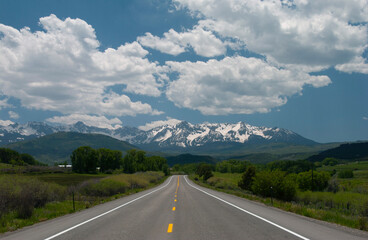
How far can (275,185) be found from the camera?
39.4 meters

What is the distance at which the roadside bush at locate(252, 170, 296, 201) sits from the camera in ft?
130

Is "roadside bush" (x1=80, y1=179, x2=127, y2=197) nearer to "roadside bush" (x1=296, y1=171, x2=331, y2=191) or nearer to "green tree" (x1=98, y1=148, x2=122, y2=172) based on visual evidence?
"roadside bush" (x1=296, y1=171, x2=331, y2=191)

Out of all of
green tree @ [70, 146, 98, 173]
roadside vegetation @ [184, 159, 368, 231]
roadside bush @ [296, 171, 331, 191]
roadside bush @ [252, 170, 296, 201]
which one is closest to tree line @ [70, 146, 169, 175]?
green tree @ [70, 146, 98, 173]

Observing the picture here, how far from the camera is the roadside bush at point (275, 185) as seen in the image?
3956 centimetres

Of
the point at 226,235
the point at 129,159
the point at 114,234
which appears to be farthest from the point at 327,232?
the point at 129,159

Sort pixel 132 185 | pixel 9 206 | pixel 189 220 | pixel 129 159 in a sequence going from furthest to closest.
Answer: pixel 129 159 → pixel 132 185 → pixel 9 206 → pixel 189 220

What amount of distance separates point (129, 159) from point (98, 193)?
9425 cm

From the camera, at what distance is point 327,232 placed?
1094 cm

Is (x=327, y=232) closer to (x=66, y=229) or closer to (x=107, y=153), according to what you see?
(x=66, y=229)

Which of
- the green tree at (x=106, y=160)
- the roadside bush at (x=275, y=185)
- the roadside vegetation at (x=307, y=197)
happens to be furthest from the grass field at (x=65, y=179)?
the green tree at (x=106, y=160)

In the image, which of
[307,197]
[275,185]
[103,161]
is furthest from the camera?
[103,161]

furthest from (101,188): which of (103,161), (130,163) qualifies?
(103,161)

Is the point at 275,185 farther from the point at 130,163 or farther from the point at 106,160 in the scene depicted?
the point at 106,160

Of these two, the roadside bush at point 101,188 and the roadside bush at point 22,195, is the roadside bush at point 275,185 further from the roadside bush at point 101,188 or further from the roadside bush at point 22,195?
the roadside bush at point 22,195
